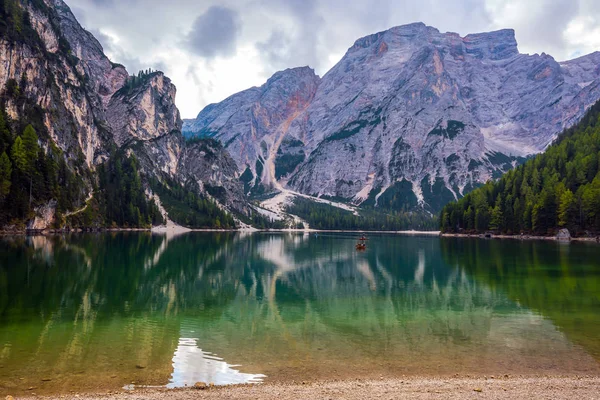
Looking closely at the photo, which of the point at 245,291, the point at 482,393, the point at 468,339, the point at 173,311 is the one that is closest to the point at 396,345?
the point at 468,339

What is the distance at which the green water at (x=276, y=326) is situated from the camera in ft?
60.0

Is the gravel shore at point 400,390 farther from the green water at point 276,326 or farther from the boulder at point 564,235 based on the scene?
the boulder at point 564,235

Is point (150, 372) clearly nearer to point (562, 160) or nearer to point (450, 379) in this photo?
point (450, 379)

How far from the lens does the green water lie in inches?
720

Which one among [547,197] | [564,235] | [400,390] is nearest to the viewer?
[400,390]

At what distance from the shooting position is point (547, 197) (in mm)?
124938

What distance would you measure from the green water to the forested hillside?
78907mm

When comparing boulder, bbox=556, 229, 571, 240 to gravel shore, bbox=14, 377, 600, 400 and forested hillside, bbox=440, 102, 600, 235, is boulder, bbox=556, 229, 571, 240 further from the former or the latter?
gravel shore, bbox=14, 377, 600, 400

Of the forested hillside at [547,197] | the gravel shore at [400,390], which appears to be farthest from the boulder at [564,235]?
the gravel shore at [400,390]

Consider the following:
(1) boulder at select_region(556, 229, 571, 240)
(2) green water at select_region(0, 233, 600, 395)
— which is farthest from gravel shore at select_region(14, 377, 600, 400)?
(1) boulder at select_region(556, 229, 571, 240)

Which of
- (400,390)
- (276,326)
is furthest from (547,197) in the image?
(400,390)

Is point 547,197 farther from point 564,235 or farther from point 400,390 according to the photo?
point 400,390

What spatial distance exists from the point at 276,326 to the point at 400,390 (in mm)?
12266

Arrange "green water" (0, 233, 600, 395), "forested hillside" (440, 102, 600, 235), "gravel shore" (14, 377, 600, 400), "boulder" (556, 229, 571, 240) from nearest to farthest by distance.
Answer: "gravel shore" (14, 377, 600, 400)
"green water" (0, 233, 600, 395)
"forested hillside" (440, 102, 600, 235)
"boulder" (556, 229, 571, 240)
